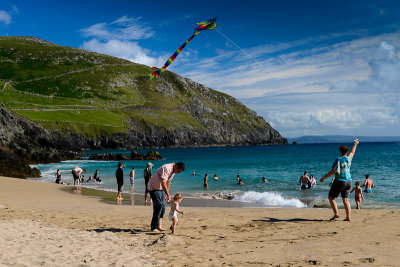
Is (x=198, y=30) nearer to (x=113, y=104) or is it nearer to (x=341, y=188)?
(x=341, y=188)

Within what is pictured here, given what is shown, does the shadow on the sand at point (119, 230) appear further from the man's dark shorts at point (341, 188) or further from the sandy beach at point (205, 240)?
the man's dark shorts at point (341, 188)

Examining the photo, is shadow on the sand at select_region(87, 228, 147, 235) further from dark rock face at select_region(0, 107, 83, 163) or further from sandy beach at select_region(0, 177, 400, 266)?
dark rock face at select_region(0, 107, 83, 163)

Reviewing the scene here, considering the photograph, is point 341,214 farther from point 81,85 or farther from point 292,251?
point 81,85

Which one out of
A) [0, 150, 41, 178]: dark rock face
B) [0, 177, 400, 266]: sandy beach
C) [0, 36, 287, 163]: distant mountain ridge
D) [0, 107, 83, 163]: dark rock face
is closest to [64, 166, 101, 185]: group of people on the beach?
[0, 150, 41, 178]: dark rock face

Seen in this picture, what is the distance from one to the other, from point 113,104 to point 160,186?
13486 cm

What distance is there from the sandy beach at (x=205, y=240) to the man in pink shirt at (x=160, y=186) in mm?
452

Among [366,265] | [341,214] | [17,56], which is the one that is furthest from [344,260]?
[17,56]

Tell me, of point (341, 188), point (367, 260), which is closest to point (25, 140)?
point (341, 188)

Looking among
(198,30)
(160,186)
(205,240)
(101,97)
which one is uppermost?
(101,97)

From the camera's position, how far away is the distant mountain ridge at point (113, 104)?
381 ft

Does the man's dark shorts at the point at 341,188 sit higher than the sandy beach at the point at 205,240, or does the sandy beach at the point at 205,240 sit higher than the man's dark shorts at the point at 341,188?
the man's dark shorts at the point at 341,188

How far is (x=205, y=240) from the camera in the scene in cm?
848

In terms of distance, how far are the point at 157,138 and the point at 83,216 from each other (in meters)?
120

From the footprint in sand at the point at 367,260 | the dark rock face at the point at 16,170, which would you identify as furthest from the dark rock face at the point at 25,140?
the footprint in sand at the point at 367,260
